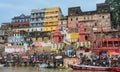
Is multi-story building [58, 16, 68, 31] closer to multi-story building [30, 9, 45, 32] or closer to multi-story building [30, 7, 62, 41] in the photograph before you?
multi-story building [30, 7, 62, 41]

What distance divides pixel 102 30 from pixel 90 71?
23.2 m

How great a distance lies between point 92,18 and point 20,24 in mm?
24431

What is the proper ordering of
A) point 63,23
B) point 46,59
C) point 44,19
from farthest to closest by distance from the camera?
point 44,19 → point 63,23 → point 46,59

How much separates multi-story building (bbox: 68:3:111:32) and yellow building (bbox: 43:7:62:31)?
650 cm

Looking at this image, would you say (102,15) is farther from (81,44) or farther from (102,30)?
(81,44)

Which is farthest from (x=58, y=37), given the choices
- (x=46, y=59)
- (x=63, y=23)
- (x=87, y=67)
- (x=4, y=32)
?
(x=87, y=67)

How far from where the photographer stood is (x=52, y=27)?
79688 millimetres

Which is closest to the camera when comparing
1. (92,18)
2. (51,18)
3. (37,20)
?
(92,18)

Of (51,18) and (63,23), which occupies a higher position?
(51,18)

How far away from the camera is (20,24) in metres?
85.4

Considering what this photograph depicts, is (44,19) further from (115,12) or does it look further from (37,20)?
(115,12)

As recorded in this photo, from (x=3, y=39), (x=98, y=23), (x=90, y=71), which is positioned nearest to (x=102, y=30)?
(x=98, y=23)

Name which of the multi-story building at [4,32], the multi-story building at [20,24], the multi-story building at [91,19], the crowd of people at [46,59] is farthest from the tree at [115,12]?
the multi-story building at [4,32]

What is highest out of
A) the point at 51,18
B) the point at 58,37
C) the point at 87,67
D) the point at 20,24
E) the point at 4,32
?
the point at 51,18
